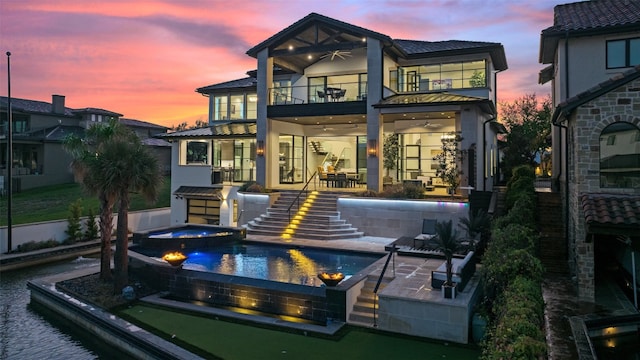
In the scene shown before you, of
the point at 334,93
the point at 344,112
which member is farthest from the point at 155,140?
the point at 344,112

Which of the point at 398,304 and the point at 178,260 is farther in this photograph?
the point at 178,260

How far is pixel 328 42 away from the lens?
77.5 feet

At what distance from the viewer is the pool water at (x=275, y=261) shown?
13.4 m

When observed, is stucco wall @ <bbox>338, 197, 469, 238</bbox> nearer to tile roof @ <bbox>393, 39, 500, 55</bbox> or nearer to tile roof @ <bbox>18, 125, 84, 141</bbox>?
tile roof @ <bbox>393, 39, 500, 55</bbox>

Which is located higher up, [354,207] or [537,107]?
[537,107]

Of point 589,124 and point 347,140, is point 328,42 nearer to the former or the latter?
point 347,140

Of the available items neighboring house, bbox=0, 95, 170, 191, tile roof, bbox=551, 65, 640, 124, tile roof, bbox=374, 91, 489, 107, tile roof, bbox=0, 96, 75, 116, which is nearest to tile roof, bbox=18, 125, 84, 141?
neighboring house, bbox=0, 95, 170, 191

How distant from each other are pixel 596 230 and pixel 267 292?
26.7 feet

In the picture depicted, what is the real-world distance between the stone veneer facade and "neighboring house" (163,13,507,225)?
9236 mm

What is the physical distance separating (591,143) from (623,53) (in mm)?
7780

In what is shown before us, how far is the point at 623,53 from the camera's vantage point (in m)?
15.5

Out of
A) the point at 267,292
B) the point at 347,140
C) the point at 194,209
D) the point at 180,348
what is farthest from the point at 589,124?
the point at 194,209

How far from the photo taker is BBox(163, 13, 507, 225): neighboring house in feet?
70.3

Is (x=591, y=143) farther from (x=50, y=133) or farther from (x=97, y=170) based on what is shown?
(x=50, y=133)
